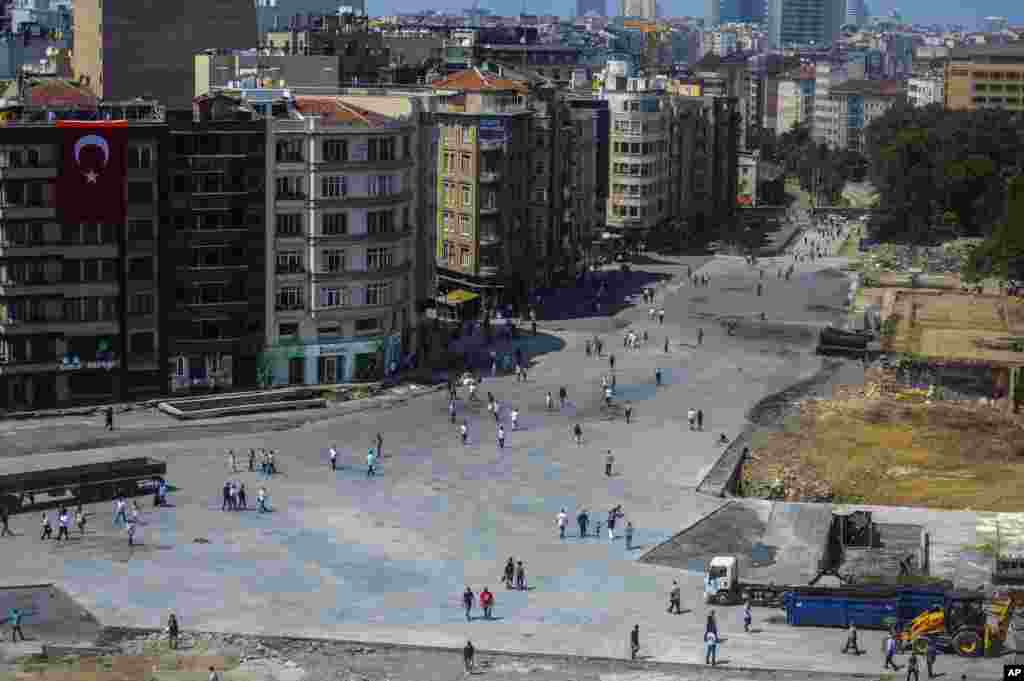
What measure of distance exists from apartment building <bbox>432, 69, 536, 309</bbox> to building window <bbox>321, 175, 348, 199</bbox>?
2752 centimetres

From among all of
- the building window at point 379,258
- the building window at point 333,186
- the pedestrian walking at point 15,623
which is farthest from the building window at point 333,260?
the pedestrian walking at point 15,623

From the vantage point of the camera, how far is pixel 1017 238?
154m

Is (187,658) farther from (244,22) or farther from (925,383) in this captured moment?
(244,22)

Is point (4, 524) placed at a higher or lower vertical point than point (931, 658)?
lower

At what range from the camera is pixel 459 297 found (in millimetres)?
143250

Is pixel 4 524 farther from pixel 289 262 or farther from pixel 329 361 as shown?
pixel 329 361

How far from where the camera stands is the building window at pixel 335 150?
11525 cm

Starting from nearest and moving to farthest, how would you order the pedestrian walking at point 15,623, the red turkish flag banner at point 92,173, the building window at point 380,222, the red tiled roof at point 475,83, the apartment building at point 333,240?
1. the pedestrian walking at point 15,623
2. the red turkish flag banner at point 92,173
3. the apartment building at point 333,240
4. the building window at point 380,222
5. the red tiled roof at point 475,83

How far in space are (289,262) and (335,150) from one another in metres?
7.27

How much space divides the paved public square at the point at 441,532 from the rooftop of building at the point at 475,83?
35.0 meters

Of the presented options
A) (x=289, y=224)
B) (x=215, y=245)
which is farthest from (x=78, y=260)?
(x=289, y=224)

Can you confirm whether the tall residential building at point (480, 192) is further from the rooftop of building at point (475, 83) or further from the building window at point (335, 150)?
the building window at point (335, 150)

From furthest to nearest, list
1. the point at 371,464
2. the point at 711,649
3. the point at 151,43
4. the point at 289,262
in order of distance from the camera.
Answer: the point at 151,43 → the point at 289,262 → the point at 371,464 → the point at 711,649

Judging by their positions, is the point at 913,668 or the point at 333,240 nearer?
the point at 913,668
